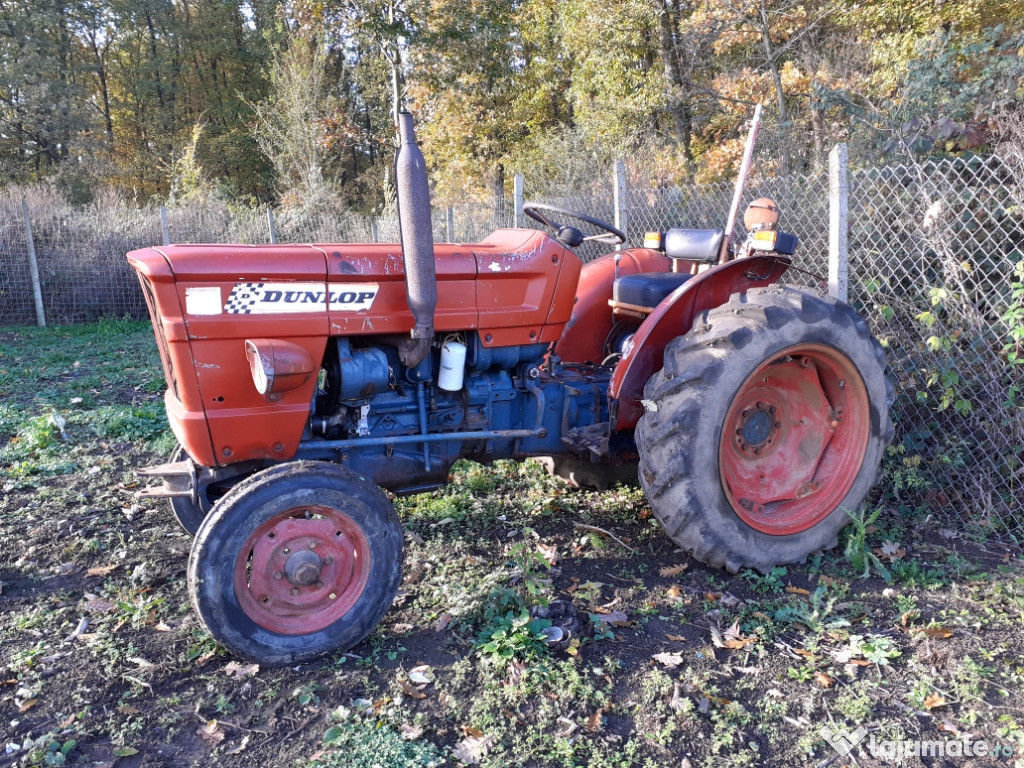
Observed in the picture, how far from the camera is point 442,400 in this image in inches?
129

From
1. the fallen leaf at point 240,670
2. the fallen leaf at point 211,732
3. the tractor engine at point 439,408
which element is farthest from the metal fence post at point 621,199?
the fallen leaf at point 211,732

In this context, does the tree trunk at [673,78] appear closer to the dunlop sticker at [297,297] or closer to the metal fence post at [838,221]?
the metal fence post at [838,221]

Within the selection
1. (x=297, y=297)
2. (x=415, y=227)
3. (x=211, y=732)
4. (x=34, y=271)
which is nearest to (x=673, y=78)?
(x=34, y=271)

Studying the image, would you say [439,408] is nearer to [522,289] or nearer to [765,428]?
[522,289]

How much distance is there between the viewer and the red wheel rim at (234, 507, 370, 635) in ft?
8.52

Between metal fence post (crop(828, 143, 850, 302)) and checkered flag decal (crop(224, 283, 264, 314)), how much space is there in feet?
10.0

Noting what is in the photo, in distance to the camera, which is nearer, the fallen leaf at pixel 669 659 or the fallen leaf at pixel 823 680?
the fallen leaf at pixel 823 680

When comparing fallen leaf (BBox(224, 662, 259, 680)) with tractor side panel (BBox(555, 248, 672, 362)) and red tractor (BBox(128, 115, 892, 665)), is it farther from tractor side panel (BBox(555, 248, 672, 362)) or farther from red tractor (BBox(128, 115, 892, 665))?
tractor side panel (BBox(555, 248, 672, 362))

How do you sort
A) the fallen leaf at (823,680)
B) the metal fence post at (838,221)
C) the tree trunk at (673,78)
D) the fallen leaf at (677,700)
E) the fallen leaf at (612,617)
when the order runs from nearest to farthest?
the fallen leaf at (677,700) < the fallen leaf at (823,680) < the fallen leaf at (612,617) < the metal fence post at (838,221) < the tree trunk at (673,78)

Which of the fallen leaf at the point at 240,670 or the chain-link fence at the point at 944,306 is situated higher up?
the chain-link fence at the point at 944,306

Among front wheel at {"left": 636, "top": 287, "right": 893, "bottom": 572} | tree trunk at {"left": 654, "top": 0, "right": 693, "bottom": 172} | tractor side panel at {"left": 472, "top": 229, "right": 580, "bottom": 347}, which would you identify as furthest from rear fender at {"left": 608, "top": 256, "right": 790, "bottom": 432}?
tree trunk at {"left": 654, "top": 0, "right": 693, "bottom": 172}

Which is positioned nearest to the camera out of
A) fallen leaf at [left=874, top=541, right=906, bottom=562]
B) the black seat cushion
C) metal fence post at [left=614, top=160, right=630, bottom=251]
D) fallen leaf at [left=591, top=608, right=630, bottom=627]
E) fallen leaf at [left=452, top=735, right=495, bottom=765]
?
fallen leaf at [left=452, top=735, right=495, bottom=765]

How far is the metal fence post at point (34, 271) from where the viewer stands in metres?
10.8

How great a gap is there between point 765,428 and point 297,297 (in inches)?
86.1
